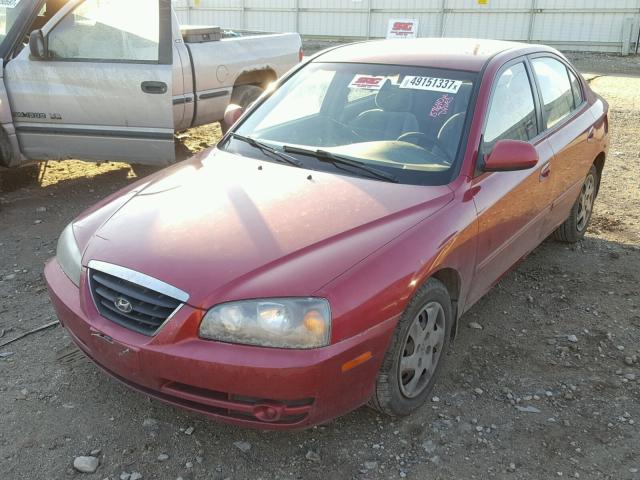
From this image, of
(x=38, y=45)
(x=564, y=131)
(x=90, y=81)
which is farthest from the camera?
(x=90, y=81)

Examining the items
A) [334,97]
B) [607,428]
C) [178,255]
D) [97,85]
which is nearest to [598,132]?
[334,97]

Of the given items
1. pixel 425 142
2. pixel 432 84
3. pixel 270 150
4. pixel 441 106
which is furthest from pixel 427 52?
pixel 270 150

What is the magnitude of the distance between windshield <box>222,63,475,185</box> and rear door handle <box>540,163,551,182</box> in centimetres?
80

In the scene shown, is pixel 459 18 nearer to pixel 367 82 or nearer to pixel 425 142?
pixel 367 82

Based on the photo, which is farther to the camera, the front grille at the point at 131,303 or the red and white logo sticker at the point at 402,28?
the red and white logo sticker at the point at 402,28

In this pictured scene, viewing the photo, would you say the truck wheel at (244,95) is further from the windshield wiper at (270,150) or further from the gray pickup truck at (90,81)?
the windshield wiper at (270,150)

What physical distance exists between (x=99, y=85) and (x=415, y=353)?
155 inches

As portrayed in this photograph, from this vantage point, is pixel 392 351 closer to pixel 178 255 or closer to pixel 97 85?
pixel 178 255

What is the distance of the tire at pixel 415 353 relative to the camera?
8.55 feet

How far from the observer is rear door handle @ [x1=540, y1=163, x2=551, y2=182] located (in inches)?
147

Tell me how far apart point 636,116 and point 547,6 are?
12.0 meters

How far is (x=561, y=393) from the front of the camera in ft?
10.2

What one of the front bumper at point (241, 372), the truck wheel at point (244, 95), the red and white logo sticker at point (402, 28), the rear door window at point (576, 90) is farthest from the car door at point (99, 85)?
the red and white logo sticker at point (402, 28)

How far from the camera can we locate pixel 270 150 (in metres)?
3.43
